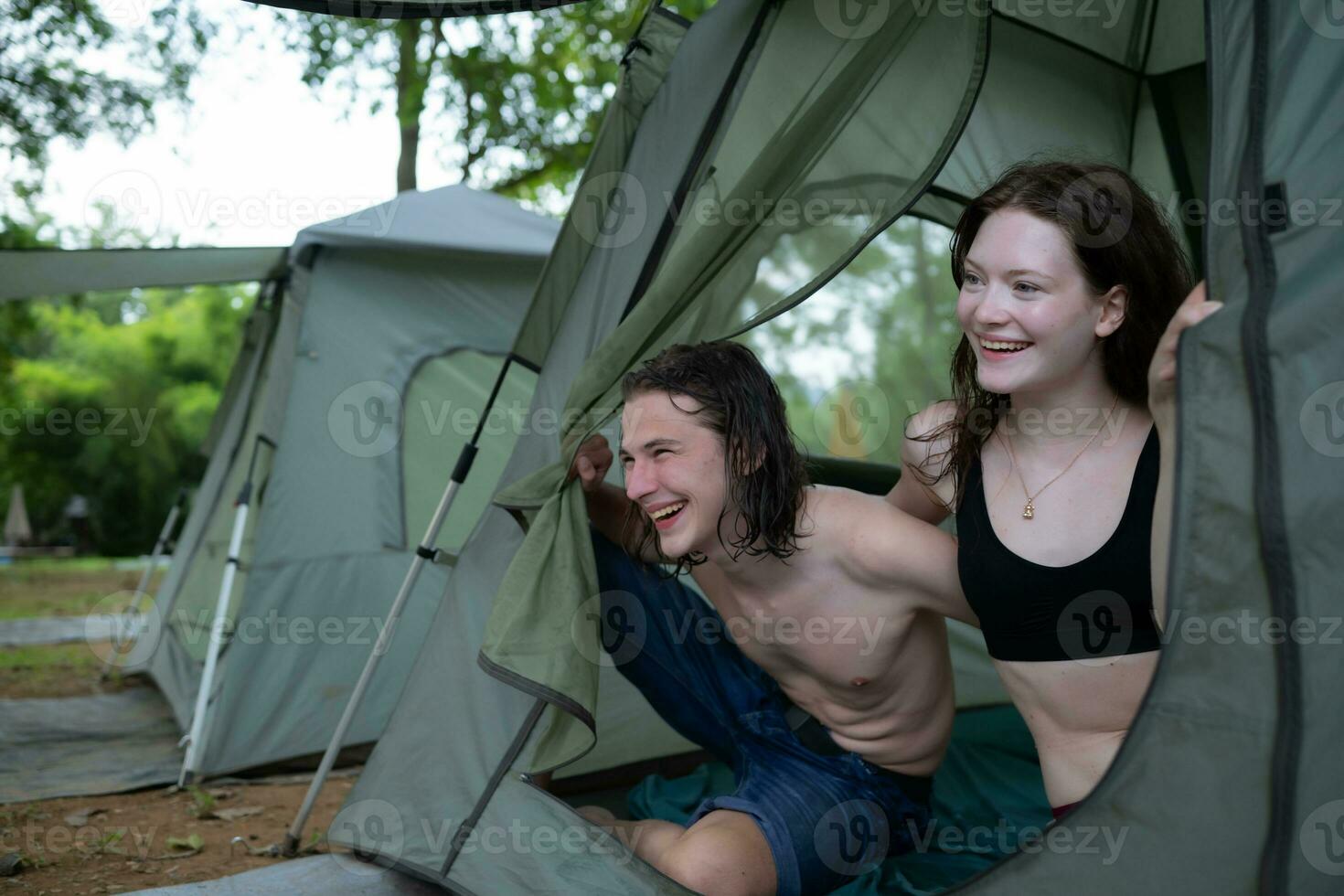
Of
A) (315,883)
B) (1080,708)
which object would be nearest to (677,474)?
(1080,708)

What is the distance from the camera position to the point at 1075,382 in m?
1.95

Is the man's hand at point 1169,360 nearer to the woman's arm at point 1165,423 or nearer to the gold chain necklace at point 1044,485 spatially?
the woman's arm at point 1165,423

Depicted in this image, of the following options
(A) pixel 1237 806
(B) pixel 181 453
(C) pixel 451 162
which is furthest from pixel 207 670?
(B) pixel 181 453

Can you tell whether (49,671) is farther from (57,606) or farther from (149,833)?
(57,606)

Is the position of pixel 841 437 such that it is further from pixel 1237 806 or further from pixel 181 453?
pixel 181 453

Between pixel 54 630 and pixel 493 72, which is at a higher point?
pixel 493 72

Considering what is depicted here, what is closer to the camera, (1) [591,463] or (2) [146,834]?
(1) [591,463]

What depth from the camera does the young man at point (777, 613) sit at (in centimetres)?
223

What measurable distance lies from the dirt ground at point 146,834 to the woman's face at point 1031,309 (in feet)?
8.28

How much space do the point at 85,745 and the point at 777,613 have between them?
3.47 meters

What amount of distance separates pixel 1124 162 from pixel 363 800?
306cm

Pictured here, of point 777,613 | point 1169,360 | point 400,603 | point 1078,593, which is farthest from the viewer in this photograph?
point 400,603

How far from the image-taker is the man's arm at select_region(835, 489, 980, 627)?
2.19 meters

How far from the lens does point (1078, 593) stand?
72.2 inches
